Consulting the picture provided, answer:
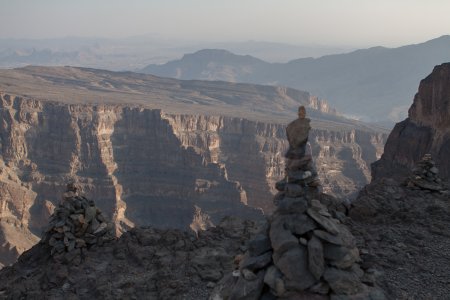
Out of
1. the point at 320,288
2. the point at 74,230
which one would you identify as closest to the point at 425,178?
the point at 320,288

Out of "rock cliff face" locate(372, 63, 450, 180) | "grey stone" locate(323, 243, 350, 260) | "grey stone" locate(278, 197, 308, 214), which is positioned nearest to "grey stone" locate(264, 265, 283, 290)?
"grey stone" locate(323, 243, 350, 260)

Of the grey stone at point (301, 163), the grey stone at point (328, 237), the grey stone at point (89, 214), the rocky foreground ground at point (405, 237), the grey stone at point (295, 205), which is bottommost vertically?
the grey stone at point (89, 214)

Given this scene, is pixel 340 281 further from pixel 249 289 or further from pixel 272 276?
pixel 249 289

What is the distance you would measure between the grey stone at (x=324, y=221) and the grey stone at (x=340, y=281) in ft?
2.98

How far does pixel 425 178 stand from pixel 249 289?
14915 mm

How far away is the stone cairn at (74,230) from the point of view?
57.9ft

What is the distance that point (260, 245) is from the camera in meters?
11.0

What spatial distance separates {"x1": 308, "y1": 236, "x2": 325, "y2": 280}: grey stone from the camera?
10.2 m

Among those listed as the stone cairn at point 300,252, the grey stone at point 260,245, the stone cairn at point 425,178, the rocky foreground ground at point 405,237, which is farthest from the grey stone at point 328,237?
the stone cairn at point 425,178

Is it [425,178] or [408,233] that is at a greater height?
[425,178]

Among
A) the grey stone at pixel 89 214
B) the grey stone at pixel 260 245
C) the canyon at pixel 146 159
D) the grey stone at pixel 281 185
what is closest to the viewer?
the grey stone at pixel 260 245

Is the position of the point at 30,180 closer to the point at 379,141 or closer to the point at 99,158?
the point at 99,158

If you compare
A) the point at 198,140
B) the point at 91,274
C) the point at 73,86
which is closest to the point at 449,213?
the point at 91,274

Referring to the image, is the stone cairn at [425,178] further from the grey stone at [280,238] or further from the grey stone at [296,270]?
the grey stone at [296,270]
